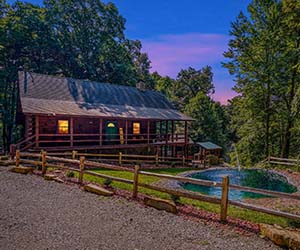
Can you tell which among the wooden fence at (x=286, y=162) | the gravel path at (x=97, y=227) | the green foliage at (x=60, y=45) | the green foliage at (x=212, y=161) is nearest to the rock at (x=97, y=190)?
the gravel path at (x=97, y=227)

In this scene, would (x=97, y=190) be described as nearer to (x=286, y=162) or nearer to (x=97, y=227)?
(x=97, y=227)

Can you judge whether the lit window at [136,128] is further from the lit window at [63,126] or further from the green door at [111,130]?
the lit window at [63,126]

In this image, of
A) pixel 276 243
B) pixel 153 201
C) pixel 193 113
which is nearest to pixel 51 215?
pixel 153 201

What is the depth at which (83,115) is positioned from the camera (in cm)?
1809

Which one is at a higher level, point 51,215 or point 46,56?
point 46,56

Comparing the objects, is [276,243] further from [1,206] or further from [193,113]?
[193,113]

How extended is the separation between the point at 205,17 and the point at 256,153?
16.6m

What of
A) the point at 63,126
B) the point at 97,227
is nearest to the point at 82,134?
the point at 63,126

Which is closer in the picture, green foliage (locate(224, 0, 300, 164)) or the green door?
the green door

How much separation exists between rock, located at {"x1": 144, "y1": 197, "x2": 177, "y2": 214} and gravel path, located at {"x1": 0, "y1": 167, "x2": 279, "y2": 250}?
0.62 ft

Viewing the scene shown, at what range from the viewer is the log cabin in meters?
17.8

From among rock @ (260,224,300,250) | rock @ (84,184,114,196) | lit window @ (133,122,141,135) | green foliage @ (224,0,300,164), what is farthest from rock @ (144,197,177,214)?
green foliage @ (224,0,300,164)

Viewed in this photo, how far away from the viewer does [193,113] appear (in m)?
38.4

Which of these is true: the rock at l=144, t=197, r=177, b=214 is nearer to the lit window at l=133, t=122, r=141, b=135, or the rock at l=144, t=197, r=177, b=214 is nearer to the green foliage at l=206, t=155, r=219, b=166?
the lit window at l=133, t=122, r=141, b=135
